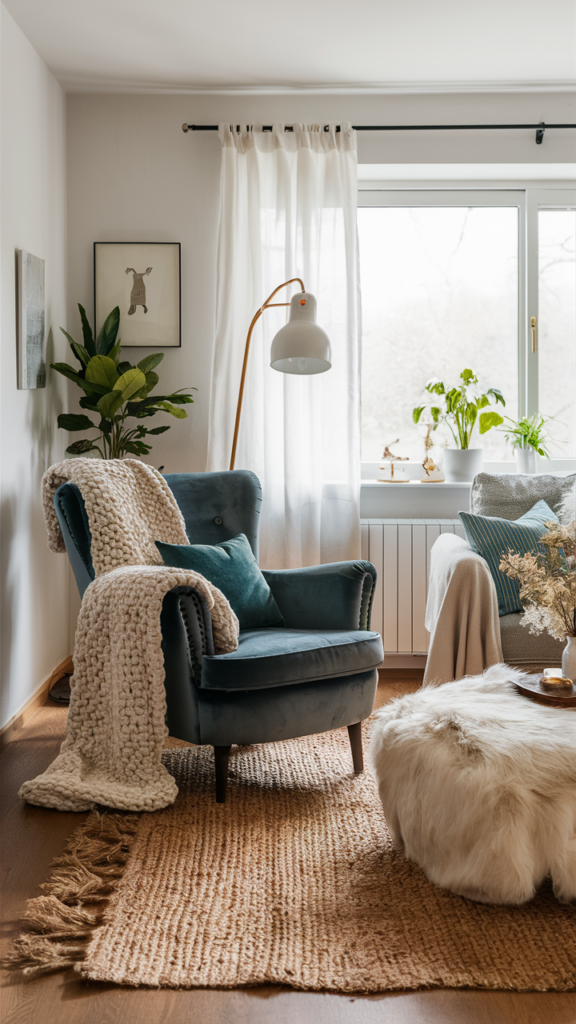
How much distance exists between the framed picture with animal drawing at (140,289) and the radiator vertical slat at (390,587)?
133cm

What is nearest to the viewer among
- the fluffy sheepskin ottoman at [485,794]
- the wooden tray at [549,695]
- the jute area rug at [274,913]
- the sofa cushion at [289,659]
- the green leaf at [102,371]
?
the jute area rug at [274,913]

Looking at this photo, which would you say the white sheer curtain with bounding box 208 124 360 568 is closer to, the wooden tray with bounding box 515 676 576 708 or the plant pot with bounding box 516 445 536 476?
the plant pot with bounding box 516 445 536 476

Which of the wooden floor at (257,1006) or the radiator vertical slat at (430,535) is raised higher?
the radiator vertical slat at (430,535)

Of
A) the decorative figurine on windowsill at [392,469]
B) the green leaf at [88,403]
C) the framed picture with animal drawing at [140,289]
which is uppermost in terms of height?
the framed picture with animal drawing at [140,289]

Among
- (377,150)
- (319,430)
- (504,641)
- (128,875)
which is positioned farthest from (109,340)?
(128,875)

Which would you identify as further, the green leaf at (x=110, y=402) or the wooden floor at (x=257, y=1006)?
the green leaf at (x=110, y=402)

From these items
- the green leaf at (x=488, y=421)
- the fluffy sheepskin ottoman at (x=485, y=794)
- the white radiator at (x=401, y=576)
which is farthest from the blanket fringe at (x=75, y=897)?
the green leaf at (x=488, y=421)

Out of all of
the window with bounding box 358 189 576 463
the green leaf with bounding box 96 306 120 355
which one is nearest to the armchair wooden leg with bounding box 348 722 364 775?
the window with bounding box 358 189 576 463

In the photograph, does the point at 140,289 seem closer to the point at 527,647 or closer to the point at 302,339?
the point at 302,339

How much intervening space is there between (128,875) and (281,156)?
2.93 m

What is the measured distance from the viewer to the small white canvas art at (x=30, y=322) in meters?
2.88

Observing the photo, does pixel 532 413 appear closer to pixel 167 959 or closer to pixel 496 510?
pixel 496 510

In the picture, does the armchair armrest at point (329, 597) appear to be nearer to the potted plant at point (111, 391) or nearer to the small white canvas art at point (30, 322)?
the potted plant at point (111, 391)

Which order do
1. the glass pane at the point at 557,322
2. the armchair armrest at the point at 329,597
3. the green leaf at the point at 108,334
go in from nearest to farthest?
the armchair armrest at the point at 329,597, the green leaf at the point at 108,334, the glass pane at the point at 557,322
